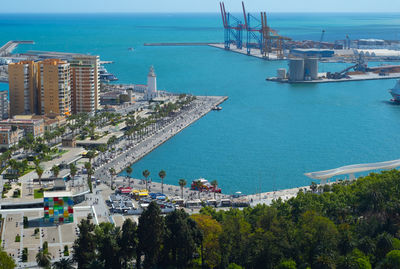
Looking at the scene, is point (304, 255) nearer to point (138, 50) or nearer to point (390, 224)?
point (390, 224)

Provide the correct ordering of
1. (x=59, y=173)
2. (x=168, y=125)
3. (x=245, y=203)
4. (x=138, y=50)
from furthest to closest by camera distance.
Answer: (x=138, y=50) → (x=168, y=125) → (x=59, y=173) → (x=245, y=203)

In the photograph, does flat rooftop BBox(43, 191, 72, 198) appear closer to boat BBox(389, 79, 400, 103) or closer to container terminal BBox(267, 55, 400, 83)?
boat BBox(389, 79, 400, 103)

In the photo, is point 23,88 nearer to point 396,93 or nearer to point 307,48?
point 396,93

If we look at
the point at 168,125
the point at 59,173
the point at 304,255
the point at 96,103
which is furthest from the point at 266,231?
the point at 96,103

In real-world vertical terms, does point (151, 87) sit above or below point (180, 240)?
above

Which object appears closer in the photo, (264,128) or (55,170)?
(55,170)

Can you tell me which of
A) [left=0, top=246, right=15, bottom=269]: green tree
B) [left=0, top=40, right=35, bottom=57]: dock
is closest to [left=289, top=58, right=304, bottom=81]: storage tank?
[left=0, top=40, right=35, bottom=57]: dock

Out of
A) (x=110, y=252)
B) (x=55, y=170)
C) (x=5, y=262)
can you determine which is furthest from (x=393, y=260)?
(x=55, y=170)

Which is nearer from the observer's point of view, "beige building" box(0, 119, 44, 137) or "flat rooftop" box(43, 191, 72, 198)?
"flat rooftop" box(43, 191, 72, 198)

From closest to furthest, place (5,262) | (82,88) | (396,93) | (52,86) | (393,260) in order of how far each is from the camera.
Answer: (5,262) → (393,260) → (52,86) → (82,88) → (396,93)
